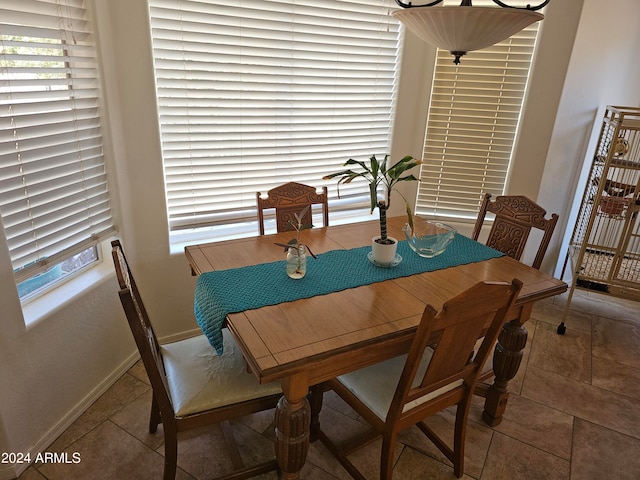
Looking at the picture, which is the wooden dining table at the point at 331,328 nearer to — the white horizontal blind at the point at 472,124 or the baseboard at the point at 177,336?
the baseboard at the point at 177,336

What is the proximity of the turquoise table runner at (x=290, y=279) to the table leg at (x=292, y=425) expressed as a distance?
323 millimetres

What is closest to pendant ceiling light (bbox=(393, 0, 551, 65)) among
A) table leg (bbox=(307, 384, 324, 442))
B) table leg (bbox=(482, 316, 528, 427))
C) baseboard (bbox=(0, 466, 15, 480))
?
table leg (bbox=(482, 316, 528, 427))

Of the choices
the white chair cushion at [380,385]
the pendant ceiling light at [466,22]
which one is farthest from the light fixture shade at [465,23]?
the white chair cushion at [380,385]

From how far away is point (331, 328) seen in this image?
58.6 inches

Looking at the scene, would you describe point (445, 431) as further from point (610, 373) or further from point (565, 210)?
point (565, 210)

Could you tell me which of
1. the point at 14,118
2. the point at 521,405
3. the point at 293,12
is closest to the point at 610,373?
the point at 521,405

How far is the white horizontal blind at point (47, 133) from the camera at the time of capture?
66.2 inches

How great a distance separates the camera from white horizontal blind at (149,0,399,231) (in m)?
2.31

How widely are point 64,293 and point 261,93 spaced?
4.99 feet

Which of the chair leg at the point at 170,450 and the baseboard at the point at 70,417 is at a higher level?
the chair leg at the point at 170,450

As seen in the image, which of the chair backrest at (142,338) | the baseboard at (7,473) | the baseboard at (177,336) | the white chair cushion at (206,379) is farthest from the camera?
the baseboard at (177,336)

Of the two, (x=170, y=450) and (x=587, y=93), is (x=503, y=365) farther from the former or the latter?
(x=587, y=93)

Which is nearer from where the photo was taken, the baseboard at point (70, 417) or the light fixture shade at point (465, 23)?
the light fixture shade at point (465, 23)

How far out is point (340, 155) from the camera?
3.03 metres
